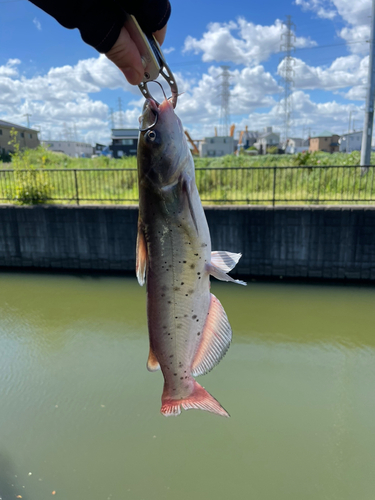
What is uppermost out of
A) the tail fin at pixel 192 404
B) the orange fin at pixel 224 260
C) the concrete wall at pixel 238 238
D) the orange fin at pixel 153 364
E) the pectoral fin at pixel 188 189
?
the pectoral fin at pixel 188 189

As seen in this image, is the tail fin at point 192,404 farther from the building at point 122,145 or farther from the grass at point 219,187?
the building at point 122,145

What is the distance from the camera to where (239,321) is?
652 centimetres

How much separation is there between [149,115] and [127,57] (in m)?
0.22

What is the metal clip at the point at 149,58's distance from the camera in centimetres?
129

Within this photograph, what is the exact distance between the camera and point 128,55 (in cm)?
133

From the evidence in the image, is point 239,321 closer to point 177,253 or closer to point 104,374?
point 104,374

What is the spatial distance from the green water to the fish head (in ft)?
10.2

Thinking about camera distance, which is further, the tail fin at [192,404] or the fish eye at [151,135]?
the tail fin at [192,404]

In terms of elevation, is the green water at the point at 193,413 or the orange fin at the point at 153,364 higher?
the orange fin at the point at 153,364

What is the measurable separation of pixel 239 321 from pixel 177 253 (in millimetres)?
5319

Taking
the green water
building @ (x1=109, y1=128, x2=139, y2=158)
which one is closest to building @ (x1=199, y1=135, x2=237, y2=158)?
building @ (x1=109, y1=128, x2=139, y2=158)

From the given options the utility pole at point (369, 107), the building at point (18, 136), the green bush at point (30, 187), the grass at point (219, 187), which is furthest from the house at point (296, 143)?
the green bush at point (30, 187)

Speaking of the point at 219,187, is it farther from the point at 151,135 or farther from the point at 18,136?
the point at 18,136

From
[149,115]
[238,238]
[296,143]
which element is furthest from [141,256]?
[296,143]
